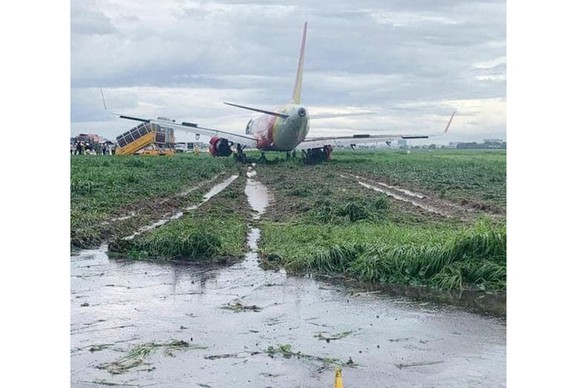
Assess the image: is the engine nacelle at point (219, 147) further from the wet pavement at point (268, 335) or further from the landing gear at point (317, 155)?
the wet pavement at point (268, 335)

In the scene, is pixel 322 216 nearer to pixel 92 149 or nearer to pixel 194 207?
pixel 194 207

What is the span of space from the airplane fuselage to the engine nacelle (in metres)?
1.68

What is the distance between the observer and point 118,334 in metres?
7.22

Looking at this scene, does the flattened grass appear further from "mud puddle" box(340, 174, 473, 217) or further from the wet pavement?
"mud puddle" box(340, 174, 473, 217)

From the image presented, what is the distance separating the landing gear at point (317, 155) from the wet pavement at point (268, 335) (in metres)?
16.2

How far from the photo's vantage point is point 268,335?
281 inches

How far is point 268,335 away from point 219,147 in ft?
66.1

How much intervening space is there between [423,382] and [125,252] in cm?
691

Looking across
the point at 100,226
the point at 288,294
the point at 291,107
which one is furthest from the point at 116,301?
the point at 291,107

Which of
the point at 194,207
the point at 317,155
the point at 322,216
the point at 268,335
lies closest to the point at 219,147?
the point at 317,155

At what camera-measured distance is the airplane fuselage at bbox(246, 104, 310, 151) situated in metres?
27.0

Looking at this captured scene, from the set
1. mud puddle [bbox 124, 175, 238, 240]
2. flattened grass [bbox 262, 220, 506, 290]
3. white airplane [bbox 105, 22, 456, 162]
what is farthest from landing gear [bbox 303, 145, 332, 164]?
flattened grass [bbox 262, 220, 506, 290]

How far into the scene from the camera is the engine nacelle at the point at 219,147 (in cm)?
2672
